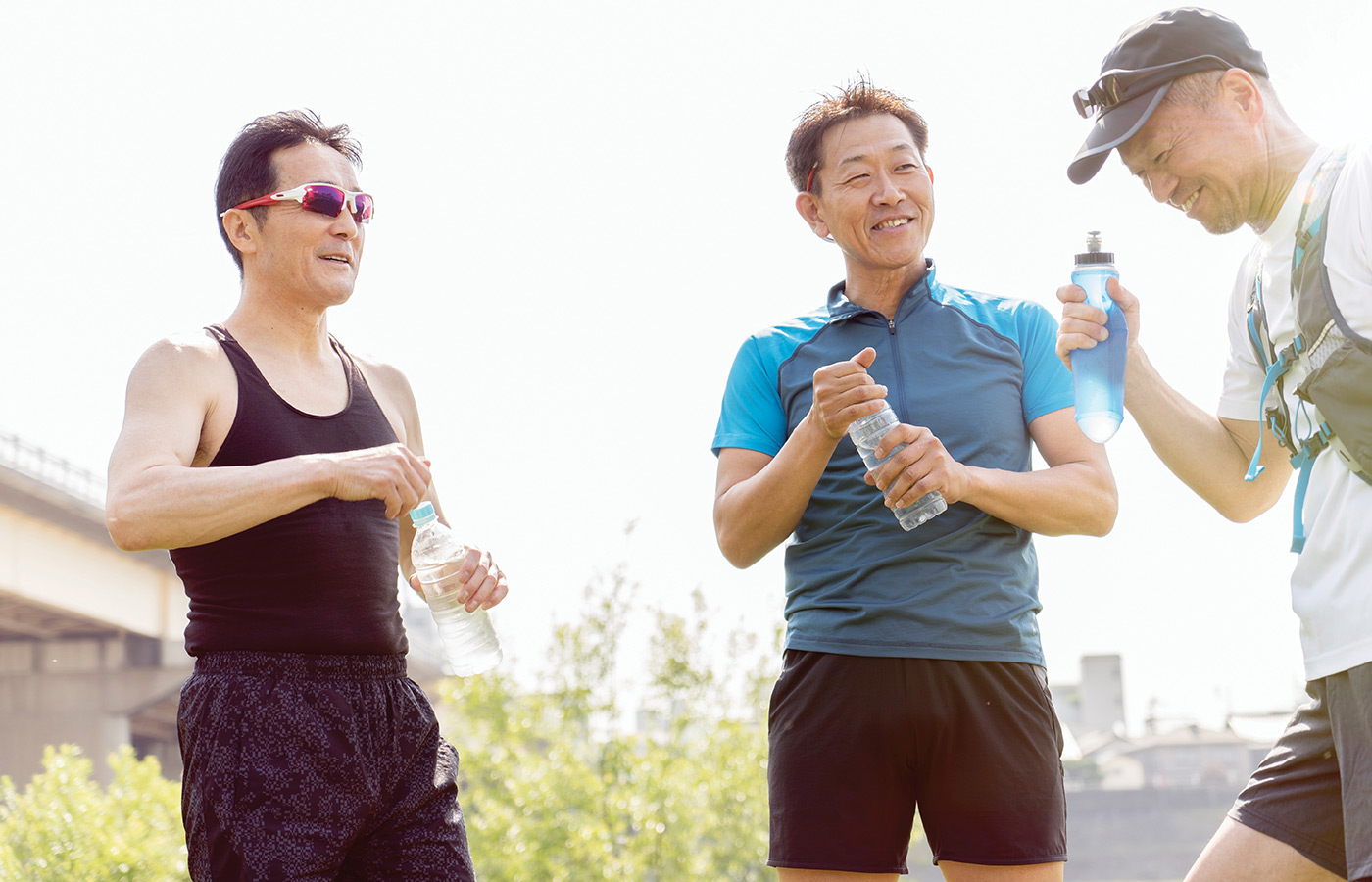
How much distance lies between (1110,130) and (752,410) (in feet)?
3.84

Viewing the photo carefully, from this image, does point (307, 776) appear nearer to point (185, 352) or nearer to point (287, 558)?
point (287, 558)

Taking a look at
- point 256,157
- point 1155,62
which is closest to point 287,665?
point 256,157

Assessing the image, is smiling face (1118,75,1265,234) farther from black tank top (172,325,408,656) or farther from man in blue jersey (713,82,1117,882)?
black tank top (172,325,408,656)

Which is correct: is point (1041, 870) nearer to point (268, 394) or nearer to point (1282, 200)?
point (1282, 200)

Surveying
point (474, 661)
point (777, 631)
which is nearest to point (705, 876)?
point (777, 631)

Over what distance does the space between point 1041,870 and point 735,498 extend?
114cm

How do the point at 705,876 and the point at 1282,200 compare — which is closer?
the point at 1282,200

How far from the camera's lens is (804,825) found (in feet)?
9.69

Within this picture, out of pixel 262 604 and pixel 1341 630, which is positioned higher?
pixel 262 604

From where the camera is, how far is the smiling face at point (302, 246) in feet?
10.1

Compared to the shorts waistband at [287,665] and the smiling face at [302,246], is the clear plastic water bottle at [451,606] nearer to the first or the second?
the shorts waistband at [287,665]

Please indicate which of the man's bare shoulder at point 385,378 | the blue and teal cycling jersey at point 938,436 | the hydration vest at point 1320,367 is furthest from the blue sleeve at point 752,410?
the hydration vest at point 1320,367

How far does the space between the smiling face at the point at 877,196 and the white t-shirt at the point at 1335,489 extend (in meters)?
0.94

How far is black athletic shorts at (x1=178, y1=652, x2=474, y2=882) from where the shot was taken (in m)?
2.59
